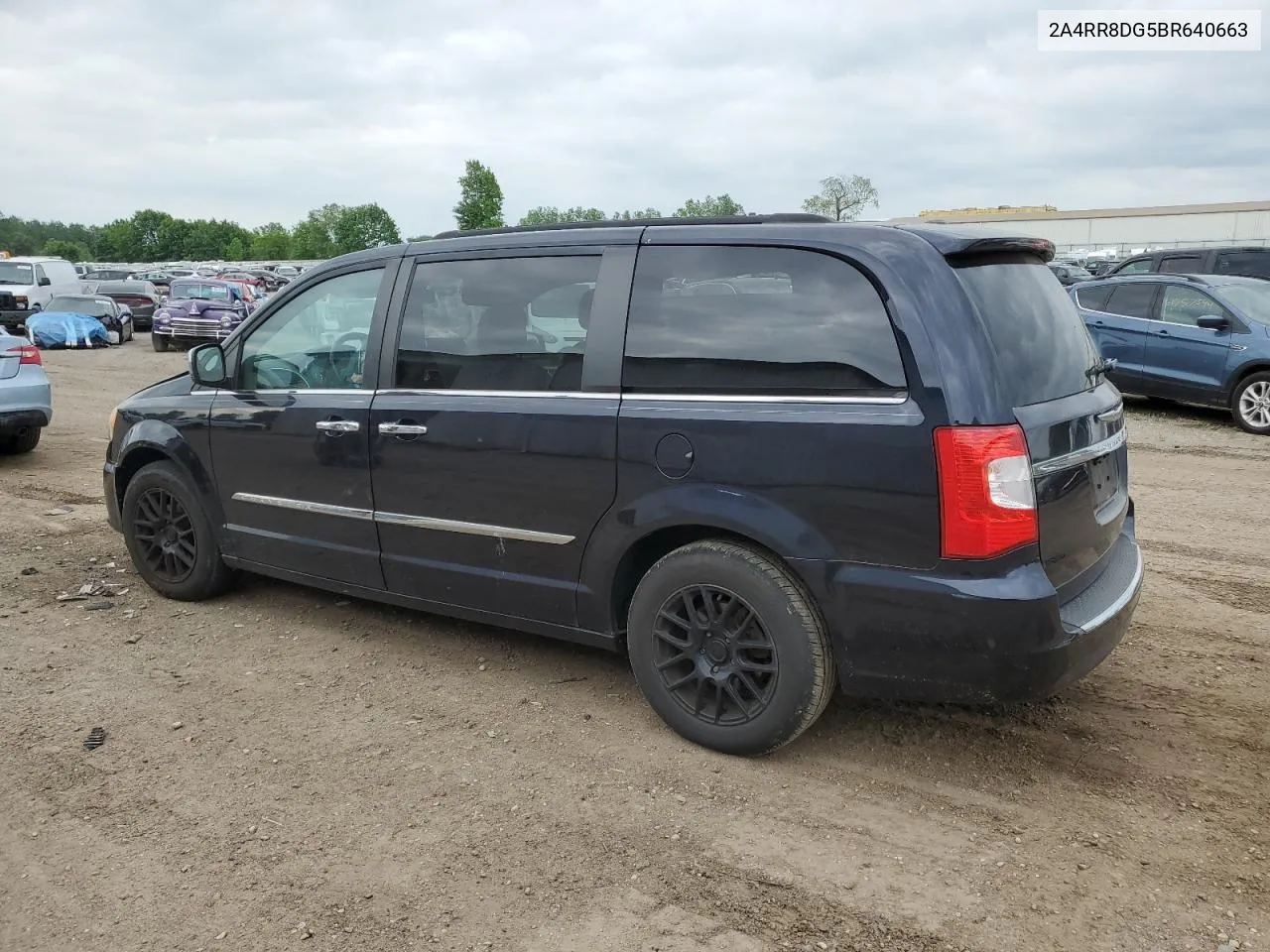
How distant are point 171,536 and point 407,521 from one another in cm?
187

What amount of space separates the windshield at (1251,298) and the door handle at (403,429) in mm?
10239

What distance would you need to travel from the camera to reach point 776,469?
3336 mm

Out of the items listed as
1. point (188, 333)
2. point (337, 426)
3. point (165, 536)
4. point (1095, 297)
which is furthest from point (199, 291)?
point (337, 426)

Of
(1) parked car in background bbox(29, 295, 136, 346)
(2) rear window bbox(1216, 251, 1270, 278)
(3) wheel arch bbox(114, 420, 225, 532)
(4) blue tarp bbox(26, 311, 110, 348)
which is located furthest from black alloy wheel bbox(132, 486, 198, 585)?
(1) parked car in background bbox(29, 295, 136, 346)

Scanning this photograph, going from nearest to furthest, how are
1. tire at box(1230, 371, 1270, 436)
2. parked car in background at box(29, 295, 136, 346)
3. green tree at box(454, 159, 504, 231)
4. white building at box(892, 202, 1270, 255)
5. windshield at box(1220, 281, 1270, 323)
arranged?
tire at box(1230, 371, 1270, 436) → windshield at box(1220, 281, 1270, 323) → parked car in background at box(29, 295, 136, 346) → white building at box(892, 202, 1270, 255) → green tree at box(454, 159, 504, 231)

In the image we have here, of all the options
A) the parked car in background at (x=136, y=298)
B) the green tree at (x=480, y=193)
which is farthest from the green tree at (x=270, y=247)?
the parked car in background at (x=136, y=298)

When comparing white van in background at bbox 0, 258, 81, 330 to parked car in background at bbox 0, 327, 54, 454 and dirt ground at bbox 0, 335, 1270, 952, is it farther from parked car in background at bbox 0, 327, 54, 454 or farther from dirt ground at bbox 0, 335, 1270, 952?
dirt ground at bbox 0, 335, 1270, 952

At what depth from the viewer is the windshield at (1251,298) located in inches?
434

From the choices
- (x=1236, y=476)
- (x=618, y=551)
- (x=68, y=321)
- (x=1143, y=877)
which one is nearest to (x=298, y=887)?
(x=618, y=551)

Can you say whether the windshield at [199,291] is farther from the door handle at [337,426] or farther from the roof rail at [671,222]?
the roof rail at [671,222]

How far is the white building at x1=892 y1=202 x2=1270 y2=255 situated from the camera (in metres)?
69.6

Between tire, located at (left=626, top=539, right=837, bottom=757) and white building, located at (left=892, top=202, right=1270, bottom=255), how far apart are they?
69650mm

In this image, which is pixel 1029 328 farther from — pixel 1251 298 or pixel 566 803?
pixel 1251 298

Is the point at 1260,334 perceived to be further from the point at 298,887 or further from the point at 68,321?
the point at 68,321
